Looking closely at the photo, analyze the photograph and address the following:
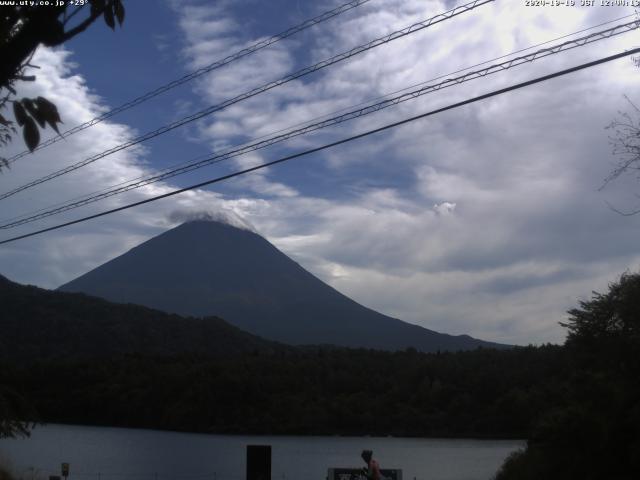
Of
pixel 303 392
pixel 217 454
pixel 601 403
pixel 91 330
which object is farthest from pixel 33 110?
pixel 91 330

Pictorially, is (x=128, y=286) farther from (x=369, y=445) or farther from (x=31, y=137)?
(x=31, y=137)

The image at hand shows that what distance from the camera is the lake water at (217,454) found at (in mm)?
43406

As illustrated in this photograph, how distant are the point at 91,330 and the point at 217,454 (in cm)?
4854

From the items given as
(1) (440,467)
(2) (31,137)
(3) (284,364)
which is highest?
(3) (284,364)

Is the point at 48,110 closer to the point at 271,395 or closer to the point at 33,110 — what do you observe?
the point at 33,110

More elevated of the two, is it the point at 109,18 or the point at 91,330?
the point at 91,330

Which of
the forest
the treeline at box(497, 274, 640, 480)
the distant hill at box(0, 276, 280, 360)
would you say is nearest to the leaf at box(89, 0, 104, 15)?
the treeline at box(497, 274, 640, 480)

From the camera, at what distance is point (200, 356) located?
8962 centimetres

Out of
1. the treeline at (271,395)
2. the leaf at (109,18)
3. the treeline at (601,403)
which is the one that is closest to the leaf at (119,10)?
the leaf at (109,18)

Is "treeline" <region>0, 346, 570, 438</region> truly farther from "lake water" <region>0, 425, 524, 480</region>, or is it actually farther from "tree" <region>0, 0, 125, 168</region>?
"tree" <region>0, 0, 125, 168</region>

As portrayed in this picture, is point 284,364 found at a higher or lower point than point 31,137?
higher

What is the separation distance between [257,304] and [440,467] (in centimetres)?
14314

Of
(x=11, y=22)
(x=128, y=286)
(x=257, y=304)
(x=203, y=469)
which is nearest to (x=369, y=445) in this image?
(x=203, y=469)

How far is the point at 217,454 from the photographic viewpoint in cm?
5556
